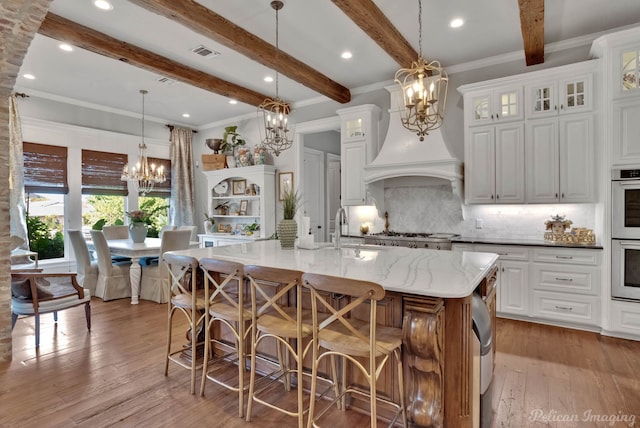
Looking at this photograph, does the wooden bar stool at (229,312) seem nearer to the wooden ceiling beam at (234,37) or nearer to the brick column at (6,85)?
the brick column at (6,85)

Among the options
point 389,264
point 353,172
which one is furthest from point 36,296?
point 353,172

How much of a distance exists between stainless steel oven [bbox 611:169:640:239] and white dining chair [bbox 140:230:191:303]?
506 centimetres

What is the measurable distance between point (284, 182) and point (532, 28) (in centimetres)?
416

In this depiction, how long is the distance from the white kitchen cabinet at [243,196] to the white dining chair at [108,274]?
1.88 m

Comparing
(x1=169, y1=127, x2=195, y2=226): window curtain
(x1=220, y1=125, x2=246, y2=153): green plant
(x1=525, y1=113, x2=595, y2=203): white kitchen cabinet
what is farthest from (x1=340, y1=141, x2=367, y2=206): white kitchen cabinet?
(x1=169, y1=127, x2=195, y2=226): window curtain

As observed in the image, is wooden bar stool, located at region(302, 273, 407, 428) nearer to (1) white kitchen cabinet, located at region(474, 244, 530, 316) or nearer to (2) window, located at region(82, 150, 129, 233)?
(1) white kitchen cabinet, located at region(474, 244, 530, 316)

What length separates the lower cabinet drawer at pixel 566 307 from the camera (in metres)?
3.56

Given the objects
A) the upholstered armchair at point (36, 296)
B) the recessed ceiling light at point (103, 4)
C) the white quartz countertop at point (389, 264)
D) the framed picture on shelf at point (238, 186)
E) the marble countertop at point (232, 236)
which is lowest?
the upholstered armchair at point (36, 296)

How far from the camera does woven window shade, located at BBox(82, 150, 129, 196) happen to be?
5.98 metres

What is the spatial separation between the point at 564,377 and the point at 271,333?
2350 millimetres

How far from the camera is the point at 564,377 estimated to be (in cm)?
267

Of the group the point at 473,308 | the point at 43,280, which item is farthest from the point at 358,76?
the point at 43,280

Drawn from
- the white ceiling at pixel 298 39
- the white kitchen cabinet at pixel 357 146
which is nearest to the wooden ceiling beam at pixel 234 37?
the white ceiling at pixel 298 39

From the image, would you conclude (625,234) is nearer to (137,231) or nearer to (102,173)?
(137,231)
